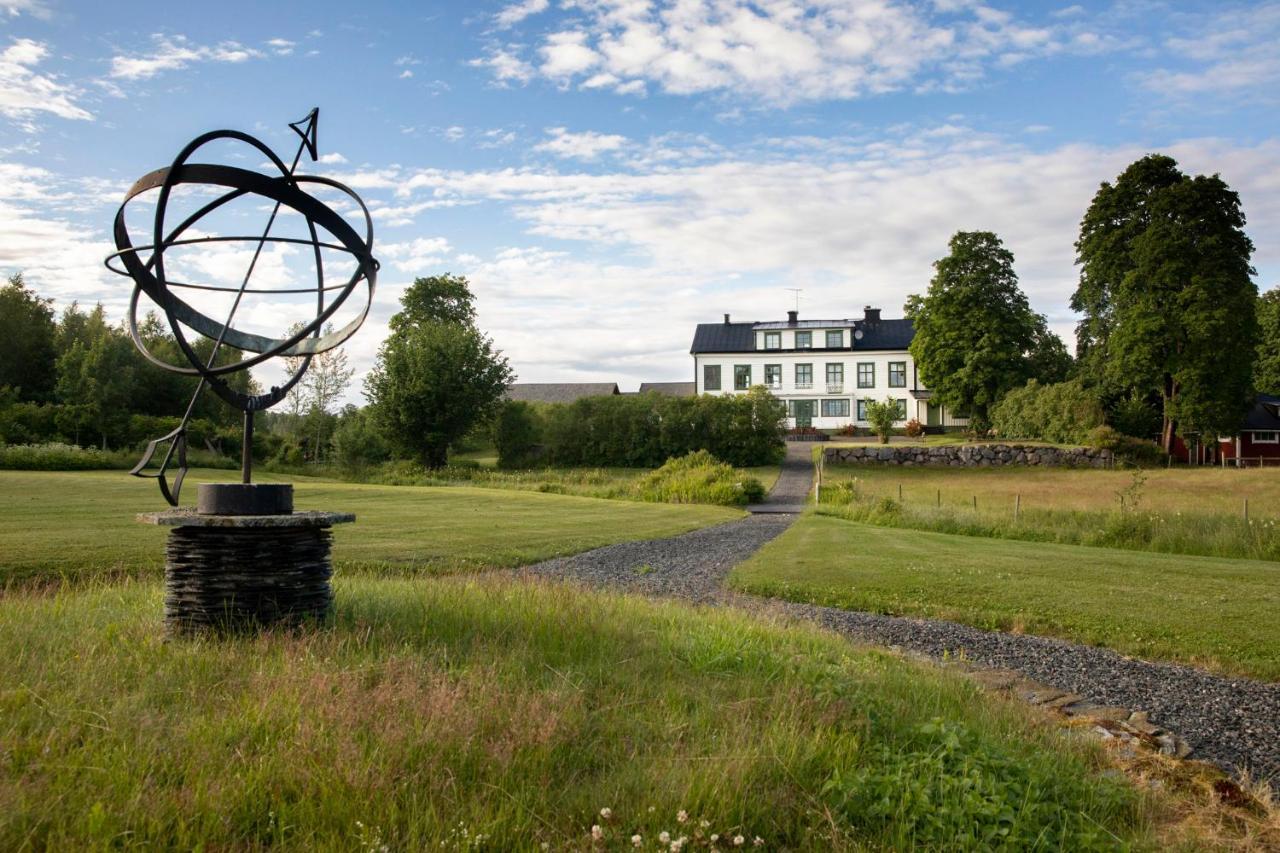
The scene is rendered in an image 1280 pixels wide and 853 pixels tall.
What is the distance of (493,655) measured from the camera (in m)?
5.75

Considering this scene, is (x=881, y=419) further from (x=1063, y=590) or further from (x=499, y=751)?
(x=499, y=751)

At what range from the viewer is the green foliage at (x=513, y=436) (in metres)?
42.8

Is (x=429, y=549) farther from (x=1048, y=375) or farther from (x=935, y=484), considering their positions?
(x=1048, y=375)

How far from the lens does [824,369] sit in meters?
62.4

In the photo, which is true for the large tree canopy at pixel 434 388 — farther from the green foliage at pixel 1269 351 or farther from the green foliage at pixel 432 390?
the green foliage at pixel 1269 351

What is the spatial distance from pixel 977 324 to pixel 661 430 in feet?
63.3

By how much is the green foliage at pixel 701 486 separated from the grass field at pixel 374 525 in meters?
2.28

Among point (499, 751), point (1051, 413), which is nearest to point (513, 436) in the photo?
point (1051, 413)

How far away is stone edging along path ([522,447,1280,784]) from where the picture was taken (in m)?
6.42

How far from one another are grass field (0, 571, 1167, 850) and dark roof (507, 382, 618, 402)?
209 feet

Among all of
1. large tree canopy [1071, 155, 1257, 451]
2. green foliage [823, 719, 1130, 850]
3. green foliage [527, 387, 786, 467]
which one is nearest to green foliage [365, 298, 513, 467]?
green foliage [527, 387, 786, 467]

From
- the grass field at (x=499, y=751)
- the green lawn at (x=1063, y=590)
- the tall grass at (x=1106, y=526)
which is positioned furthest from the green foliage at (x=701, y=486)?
the grass field at (x=499, y=751)

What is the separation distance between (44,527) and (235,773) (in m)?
14.1

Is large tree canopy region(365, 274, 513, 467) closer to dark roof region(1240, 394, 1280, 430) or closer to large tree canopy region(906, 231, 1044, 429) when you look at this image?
large tree canopy region(906, 231, 1044, 429)
